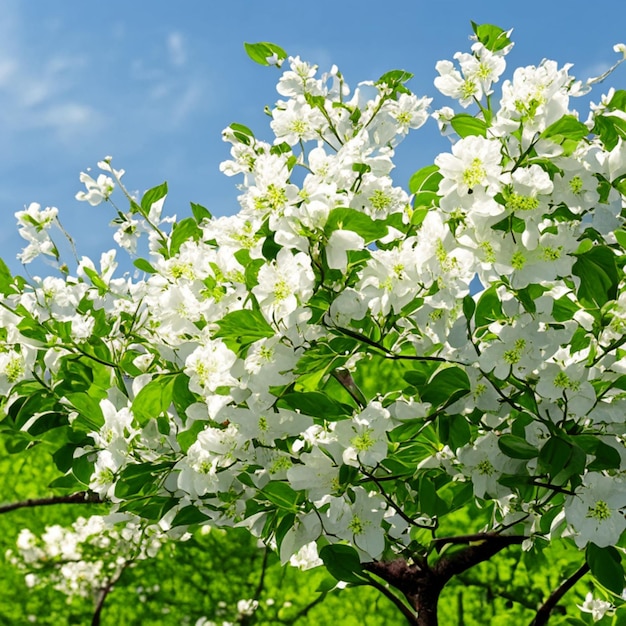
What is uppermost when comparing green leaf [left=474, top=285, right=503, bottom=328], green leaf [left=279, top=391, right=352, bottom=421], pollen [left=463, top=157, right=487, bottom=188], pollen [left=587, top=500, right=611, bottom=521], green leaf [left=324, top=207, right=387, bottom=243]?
pollen [left=463, top=157, right=487, bottom=188]

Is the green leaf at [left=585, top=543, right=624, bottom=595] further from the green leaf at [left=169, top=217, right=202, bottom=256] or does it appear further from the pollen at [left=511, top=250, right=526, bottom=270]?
the green leaf at [left=169, top=217, right=202, bottom=256]

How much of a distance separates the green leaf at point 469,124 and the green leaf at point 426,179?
117mm

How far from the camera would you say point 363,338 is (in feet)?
5.84

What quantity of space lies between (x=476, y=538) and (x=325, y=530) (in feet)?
4.55

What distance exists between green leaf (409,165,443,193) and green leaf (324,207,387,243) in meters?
0.30

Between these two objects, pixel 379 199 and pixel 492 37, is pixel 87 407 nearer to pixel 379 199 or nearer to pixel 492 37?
pixel 379 199

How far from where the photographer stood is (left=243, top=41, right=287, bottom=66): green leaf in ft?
8.47

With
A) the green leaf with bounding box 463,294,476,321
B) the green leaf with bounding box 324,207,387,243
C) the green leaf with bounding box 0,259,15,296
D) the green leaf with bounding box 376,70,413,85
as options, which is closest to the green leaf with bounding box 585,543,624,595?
the green leaf with bounding box 463,294,476,321

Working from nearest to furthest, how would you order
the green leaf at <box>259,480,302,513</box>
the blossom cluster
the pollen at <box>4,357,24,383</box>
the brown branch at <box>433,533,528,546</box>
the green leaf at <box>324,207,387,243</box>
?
the green leaf at <box>324,207,387,243</box>
the green leaf at <box>259,480,302,513</box>
the pollen at <box>4,357,24,383</box>
the brown branch at <box>433,533,528,546</box>
the blossom cluster

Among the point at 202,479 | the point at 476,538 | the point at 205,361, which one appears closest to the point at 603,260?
the point at 205,361

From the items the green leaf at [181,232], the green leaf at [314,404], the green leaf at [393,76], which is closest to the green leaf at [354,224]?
the green leaf at [314,404]

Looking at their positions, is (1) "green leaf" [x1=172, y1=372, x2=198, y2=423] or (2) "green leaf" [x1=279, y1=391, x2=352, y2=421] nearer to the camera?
(2) "green leaf" [x1=279, y1=391, x2=352, y2=421]

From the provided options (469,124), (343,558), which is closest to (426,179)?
(469,124)

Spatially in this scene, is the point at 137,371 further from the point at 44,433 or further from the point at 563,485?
the point at 563,485
